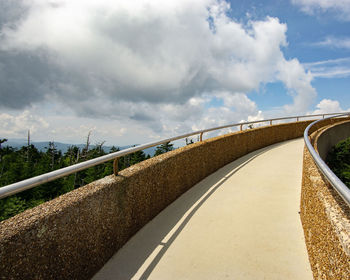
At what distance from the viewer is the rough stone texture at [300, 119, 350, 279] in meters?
1.89

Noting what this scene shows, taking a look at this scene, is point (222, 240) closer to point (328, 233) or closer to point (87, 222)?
point (328, 233)

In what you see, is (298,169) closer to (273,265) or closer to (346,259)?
(273,265)

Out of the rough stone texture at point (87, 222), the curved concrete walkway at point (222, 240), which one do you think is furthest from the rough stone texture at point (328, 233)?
the rough stone texture at point (87, 222)

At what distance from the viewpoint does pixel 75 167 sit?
2547 millimetres

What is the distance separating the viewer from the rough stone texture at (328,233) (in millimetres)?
1889

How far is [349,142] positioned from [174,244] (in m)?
13.5

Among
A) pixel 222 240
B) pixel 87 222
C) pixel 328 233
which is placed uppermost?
pixel 328 233

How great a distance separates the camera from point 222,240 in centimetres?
365

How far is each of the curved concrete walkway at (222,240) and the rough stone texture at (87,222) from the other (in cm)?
27

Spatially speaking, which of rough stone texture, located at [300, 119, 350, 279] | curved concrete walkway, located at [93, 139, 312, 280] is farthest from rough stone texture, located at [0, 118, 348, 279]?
rough stone texture, located at [300, 119, 350, 279]

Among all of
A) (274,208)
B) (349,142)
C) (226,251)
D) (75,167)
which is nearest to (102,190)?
(75,167)

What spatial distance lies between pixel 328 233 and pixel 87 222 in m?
2.59

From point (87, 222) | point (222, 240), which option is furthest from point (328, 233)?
point (87, 222)

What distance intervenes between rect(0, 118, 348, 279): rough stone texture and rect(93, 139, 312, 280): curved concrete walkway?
27 cm
